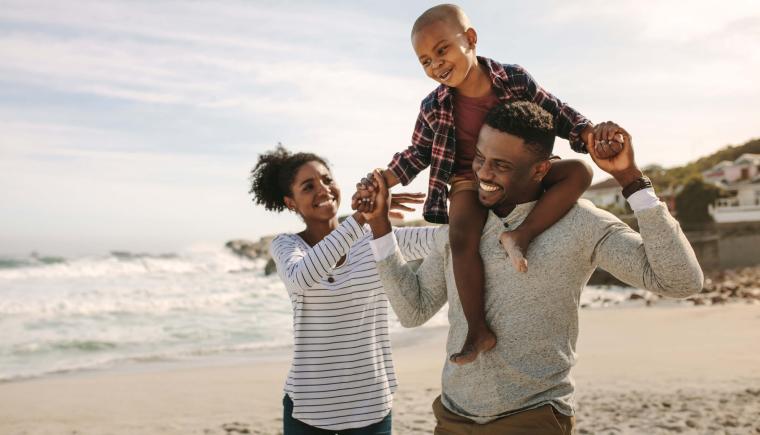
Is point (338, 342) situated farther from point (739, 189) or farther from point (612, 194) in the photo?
point (739, 189)

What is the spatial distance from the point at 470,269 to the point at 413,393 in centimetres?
676

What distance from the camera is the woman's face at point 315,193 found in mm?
3578

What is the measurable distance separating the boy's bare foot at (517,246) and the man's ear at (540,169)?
0.22 meters

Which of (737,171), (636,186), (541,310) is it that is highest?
(737,171)

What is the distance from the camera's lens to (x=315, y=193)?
360cm

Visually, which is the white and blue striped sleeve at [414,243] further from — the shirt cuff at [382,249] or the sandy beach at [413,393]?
the sandy beach at [413,393]

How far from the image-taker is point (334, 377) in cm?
315

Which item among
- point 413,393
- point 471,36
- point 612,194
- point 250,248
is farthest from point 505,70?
point 250,248

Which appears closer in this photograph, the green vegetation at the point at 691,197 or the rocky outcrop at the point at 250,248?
the green vegetation at the point at 691,197

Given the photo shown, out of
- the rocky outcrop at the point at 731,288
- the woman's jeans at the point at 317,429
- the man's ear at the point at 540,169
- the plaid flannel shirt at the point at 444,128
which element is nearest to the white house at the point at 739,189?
the rocky outcrop at the point at 731,288

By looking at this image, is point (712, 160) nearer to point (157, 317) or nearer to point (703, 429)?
point (157, 317)

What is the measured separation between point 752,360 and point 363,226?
8.71m

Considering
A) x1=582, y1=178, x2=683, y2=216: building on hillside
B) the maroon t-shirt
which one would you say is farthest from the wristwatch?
x1=582, y1=178, x2=683, y2=216: building on hillside

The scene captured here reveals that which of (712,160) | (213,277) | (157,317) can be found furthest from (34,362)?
(712,160)
